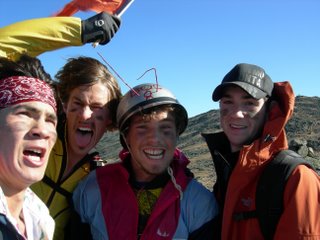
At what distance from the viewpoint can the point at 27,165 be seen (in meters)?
3.29

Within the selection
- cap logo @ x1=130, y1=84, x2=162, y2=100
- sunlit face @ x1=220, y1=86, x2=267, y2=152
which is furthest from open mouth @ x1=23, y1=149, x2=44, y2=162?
sunlit face @ x1=220, y1=86, x2=267, y2=152

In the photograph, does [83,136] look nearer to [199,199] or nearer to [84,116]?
[84,116]

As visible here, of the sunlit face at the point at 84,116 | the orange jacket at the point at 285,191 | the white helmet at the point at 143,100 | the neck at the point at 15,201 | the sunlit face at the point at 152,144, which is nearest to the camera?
the neck at the point at 15,201

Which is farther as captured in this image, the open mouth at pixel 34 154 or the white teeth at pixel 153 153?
the white teeth at pixel 153 153

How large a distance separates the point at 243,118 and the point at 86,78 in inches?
73.5

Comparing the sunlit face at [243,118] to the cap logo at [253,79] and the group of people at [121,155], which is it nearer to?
the group of people at [121,155]

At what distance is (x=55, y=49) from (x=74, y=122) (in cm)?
99

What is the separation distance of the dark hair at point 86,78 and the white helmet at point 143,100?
32cm

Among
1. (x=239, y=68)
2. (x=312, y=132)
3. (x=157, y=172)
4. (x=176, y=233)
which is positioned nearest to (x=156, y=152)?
(x=157, y=172)

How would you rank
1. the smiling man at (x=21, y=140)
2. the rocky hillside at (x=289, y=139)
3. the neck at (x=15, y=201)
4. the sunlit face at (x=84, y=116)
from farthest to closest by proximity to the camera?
the rocky hillside at (x=289, y=139)
the sunlit face at (x=84, y=116)
the neck at (x=15, y=201)
the smiling man at (x=21, y=140)

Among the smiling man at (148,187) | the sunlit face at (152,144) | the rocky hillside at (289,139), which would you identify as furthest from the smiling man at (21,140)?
the rocky hillside at (289,139)

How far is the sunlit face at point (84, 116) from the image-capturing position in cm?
497

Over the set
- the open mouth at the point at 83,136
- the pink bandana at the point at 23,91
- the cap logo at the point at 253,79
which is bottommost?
the open mouth at the point at 83,136

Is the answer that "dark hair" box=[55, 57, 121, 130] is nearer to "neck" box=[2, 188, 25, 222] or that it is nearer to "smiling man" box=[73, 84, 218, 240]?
"smiling man" box=[73, 84, 218, 240]
